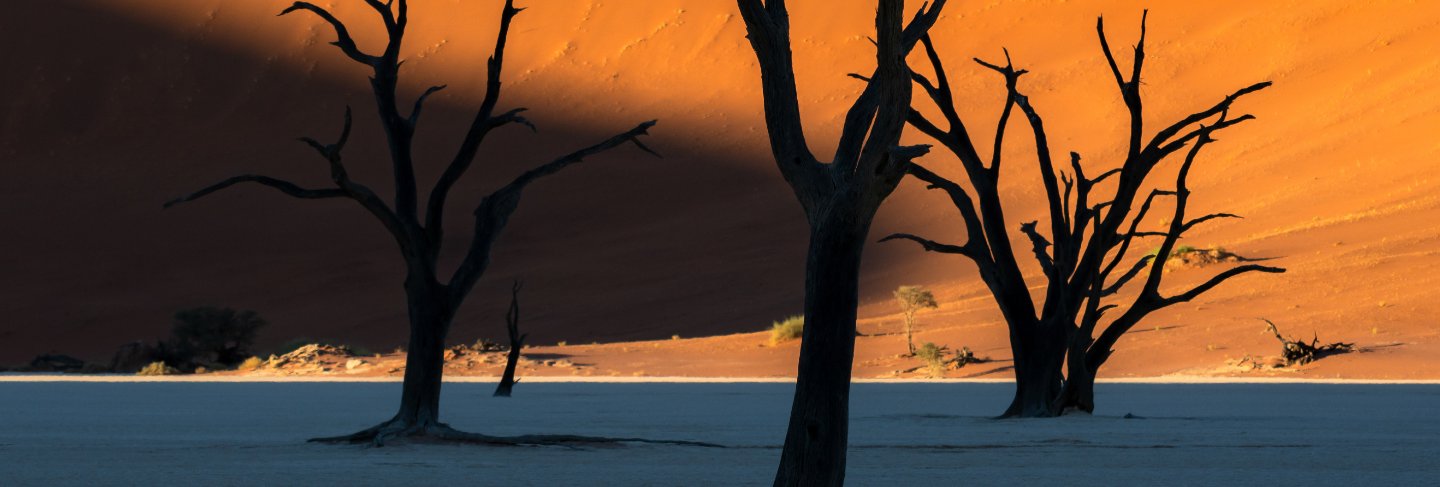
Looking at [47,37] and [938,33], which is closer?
[938,33]

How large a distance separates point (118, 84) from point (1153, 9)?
144 feet

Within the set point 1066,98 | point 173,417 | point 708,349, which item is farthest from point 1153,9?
point 173,417

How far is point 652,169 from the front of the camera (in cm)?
7356

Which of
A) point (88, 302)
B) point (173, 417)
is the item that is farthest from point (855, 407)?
point (88, 302)

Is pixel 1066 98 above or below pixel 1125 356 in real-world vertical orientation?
above

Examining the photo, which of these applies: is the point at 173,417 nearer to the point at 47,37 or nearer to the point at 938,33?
the point at 938,33

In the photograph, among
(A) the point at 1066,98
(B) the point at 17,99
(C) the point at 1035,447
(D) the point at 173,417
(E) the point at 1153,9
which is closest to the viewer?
(C) the point at 1035,447

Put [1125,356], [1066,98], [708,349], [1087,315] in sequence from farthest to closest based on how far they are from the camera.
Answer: [1066,98] < [708,349] < [1125,356] < [1087,315]

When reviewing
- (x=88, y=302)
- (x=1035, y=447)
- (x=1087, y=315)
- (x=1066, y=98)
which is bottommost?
(x=1035, y=447)

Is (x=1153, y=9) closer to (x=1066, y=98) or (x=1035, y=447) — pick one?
(x=1066, y=98)

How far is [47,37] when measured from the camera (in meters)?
88.5

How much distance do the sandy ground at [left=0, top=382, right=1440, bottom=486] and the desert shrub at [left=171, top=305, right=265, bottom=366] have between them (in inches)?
639

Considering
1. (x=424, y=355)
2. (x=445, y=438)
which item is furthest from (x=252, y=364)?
(x=424, y=355)

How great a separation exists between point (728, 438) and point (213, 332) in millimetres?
32013
